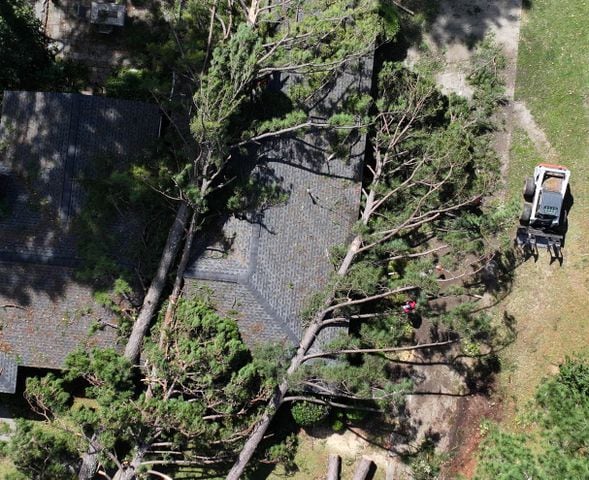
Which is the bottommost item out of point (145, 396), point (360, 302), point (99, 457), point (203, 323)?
point (99, 457)

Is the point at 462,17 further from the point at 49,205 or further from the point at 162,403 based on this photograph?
the point at 162,403

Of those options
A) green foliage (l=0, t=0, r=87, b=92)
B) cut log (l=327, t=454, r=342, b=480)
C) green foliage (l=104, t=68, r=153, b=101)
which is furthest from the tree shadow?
cut log (l=327, t=454, r=342, b=480)

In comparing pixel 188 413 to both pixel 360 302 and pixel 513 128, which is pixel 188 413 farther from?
pixel 513 128

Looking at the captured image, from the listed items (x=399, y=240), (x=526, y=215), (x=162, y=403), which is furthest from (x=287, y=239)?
(x=526, y=215)

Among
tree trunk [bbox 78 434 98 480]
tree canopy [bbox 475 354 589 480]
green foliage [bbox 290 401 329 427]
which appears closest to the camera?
tree canopy [bbox 475 354 589 480]

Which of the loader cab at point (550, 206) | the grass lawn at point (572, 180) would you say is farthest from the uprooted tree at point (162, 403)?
the loader cab at point (550, 206)

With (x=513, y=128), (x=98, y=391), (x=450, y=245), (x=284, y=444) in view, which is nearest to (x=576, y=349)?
(x=450, y=245)

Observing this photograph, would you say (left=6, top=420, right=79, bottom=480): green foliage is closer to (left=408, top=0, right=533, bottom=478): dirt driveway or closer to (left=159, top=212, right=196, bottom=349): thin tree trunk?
(left=159, top=212, right=196, bottom=349): thin tree trunk

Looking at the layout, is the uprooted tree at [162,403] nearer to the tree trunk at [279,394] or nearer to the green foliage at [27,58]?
the tree trunk at [279,394]
